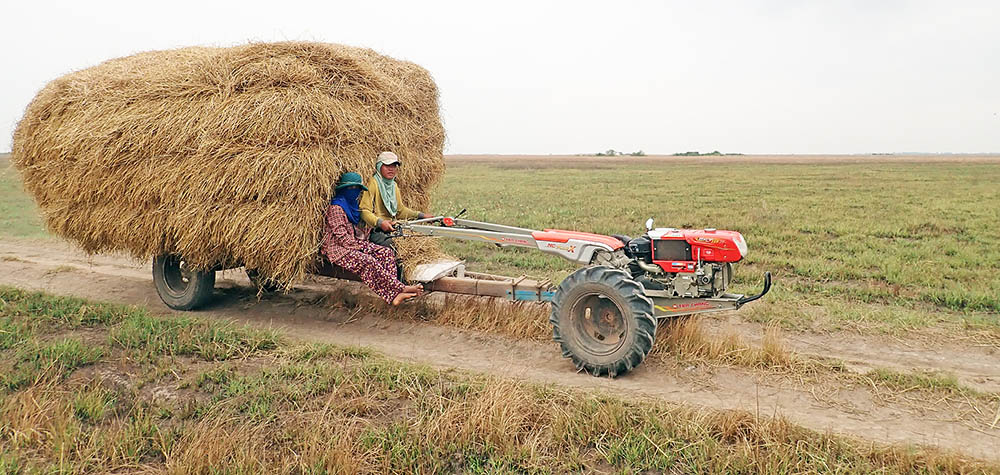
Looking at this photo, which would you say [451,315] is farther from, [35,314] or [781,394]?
[35,314]

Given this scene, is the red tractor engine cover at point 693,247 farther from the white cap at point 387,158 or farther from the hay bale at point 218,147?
the hay bale at point 218,147

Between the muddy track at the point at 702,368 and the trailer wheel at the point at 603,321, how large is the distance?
0.19 metres

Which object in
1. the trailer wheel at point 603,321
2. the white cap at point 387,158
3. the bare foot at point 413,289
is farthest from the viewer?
the white cap at point 387,158

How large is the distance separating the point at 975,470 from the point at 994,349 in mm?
3503

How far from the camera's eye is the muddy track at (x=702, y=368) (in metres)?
4.80

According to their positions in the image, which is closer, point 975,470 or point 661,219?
point 975,470

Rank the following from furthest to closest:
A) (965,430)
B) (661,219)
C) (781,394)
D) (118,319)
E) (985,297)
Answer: (661,219) → (985,297) → (118,319) → (781,394) → (965,430)

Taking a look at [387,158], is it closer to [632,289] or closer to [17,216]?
[632,289]

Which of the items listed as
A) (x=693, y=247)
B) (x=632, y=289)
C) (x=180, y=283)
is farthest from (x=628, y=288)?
(x=180, y=283)

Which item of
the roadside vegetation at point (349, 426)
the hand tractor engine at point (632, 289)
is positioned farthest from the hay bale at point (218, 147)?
the hand tractor engine at point (632, 289)

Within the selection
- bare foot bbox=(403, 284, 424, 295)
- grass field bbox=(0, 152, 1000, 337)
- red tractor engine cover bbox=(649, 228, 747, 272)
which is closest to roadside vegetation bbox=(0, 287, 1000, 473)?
bare foot bbox=(403, 284, 424, 295)

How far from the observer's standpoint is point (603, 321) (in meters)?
6.01


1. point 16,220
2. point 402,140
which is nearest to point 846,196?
point 402,140

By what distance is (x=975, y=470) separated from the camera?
390 centimetres
